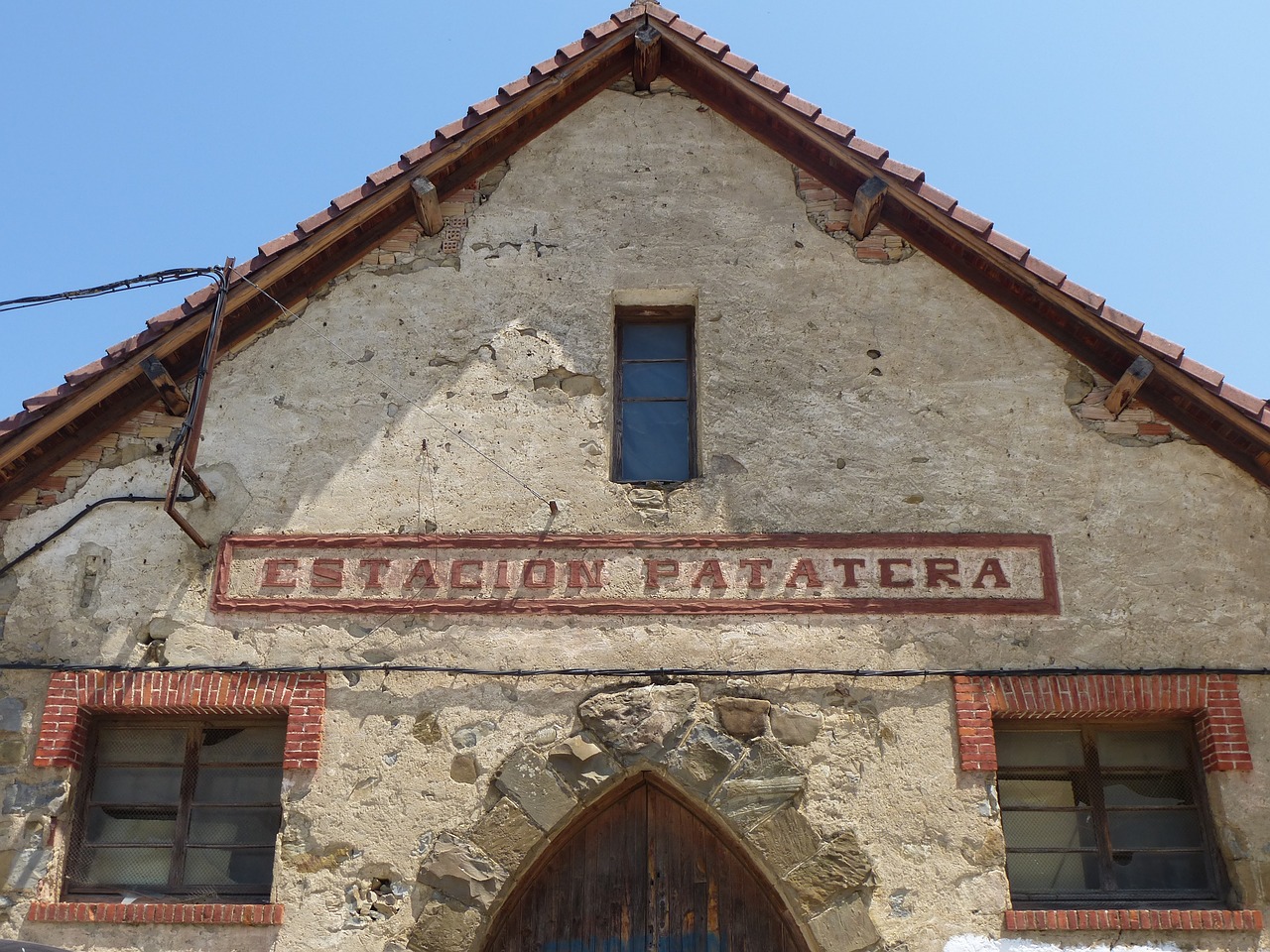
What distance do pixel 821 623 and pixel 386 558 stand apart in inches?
99.9

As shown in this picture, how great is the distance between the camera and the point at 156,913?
6676 mm

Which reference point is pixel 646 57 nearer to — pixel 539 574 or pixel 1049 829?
pixel 539 574

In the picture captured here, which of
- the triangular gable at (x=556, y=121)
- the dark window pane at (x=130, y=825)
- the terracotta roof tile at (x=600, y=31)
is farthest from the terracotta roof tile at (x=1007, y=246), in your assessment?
the dark window pane at (x=130, y=825)

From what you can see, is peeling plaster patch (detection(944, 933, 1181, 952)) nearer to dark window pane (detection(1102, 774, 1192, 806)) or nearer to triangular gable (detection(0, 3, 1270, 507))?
dark window pane (detection(1102, 774, 1192, 806))

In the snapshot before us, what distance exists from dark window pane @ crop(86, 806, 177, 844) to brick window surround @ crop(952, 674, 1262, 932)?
14.5 ft

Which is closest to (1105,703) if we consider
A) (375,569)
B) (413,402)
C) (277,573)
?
(375,569)

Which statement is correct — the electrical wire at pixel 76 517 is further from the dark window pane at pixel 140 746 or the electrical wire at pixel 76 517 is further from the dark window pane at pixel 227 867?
the dark window pane at pixel 227 867

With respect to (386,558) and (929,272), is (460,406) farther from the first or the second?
(929,272)

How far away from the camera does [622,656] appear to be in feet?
23.6

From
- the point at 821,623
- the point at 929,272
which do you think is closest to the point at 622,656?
the point at 821,623

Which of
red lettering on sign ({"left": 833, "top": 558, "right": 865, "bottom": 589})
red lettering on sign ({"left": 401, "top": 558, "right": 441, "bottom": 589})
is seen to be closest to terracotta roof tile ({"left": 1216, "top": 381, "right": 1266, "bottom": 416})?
red lettering on sign ({"left": 833, "top": 558, "right": 865, "bottom": 589})

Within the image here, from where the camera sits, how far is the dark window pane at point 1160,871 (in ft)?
22.7

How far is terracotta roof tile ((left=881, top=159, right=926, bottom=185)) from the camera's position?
26.2 ft

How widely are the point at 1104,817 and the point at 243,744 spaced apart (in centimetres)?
487
